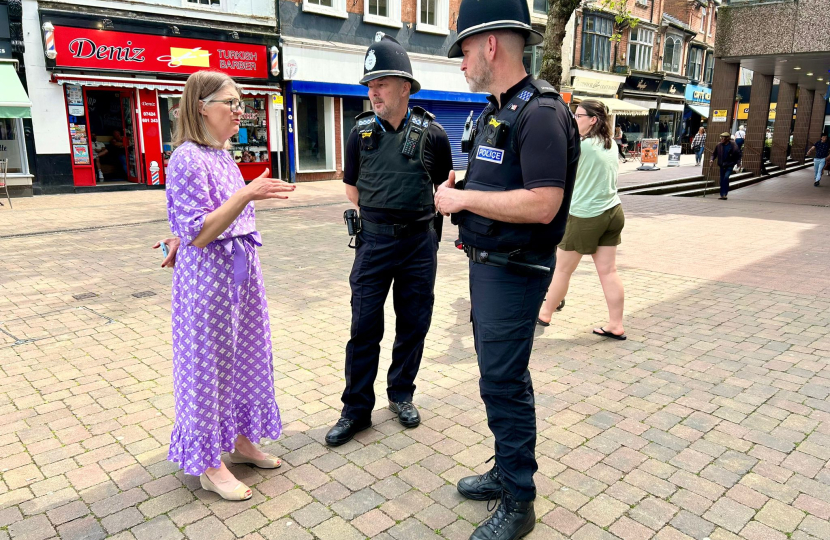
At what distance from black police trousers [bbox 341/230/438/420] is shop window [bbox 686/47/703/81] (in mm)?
44548

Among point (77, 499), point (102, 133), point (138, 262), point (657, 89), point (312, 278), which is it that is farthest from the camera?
point (657, 89)

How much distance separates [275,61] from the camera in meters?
17.8

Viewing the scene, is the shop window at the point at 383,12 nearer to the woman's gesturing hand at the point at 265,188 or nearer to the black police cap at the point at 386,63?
the black police cap at the point at 386,63

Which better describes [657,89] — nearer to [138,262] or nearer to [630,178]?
[630,178]

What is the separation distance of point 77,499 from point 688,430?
328 centimetres

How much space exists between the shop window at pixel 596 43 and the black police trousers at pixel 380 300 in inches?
1229

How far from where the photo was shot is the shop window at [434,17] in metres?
21.6

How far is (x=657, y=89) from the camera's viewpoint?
37.5 metres

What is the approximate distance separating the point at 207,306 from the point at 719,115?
1813 cm

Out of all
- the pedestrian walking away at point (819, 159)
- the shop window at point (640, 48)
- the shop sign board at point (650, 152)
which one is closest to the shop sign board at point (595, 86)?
the shop window at point (640, 48)

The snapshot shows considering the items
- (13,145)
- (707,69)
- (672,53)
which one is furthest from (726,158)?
(707,69)

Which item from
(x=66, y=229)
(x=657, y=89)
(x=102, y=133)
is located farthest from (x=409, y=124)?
(x=657, y=89)

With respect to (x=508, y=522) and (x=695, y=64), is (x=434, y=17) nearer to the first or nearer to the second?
(x=508, y=522)

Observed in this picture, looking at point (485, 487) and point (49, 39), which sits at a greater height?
point (49, 39)
